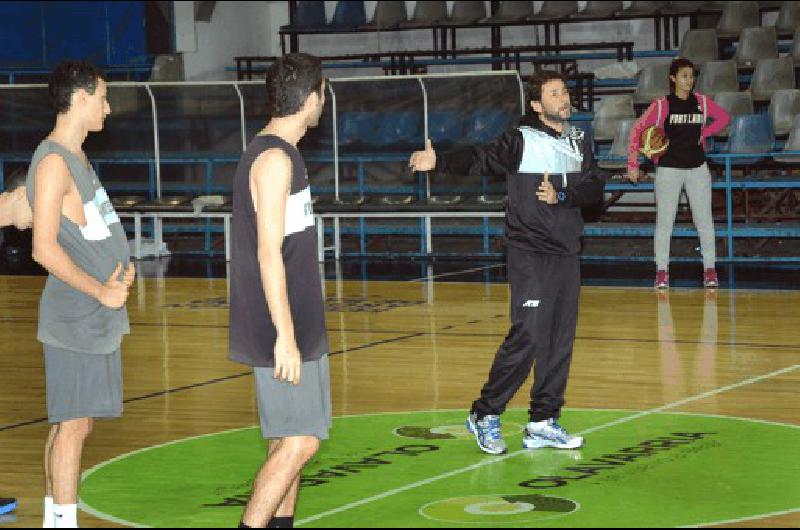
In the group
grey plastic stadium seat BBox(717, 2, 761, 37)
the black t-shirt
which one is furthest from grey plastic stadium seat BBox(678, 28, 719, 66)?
the black t-shirt

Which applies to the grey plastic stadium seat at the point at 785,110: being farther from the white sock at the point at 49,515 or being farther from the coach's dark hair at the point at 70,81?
the white sock at the point at 49,515

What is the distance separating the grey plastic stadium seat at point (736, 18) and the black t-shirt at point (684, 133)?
7403 mm

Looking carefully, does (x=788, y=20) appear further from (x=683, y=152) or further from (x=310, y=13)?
(x=683, y=152)

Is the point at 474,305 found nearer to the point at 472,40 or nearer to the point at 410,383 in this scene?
the point at 410,383

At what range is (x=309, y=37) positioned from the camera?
26484 mm

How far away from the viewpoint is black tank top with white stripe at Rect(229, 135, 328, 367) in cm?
573

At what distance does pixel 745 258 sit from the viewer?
58.3 feet

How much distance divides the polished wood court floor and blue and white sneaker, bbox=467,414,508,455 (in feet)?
4.77

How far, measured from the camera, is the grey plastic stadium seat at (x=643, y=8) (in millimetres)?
22953

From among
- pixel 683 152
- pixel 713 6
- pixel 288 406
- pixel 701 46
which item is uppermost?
pixel 713 6

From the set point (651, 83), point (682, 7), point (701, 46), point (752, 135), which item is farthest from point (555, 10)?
point (752, 135)

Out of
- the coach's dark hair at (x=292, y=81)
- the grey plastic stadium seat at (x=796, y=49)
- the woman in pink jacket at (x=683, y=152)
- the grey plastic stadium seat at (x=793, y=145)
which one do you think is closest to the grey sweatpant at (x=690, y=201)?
the woman in pink jacket at (x=683, y=152)

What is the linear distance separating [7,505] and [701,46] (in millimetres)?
15852

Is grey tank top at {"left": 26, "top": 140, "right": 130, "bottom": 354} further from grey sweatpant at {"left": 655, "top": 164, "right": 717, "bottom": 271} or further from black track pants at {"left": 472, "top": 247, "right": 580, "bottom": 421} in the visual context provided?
grey sweatpant at {"left": 655, "top": 164, "right": 717, "bottom": 271}
